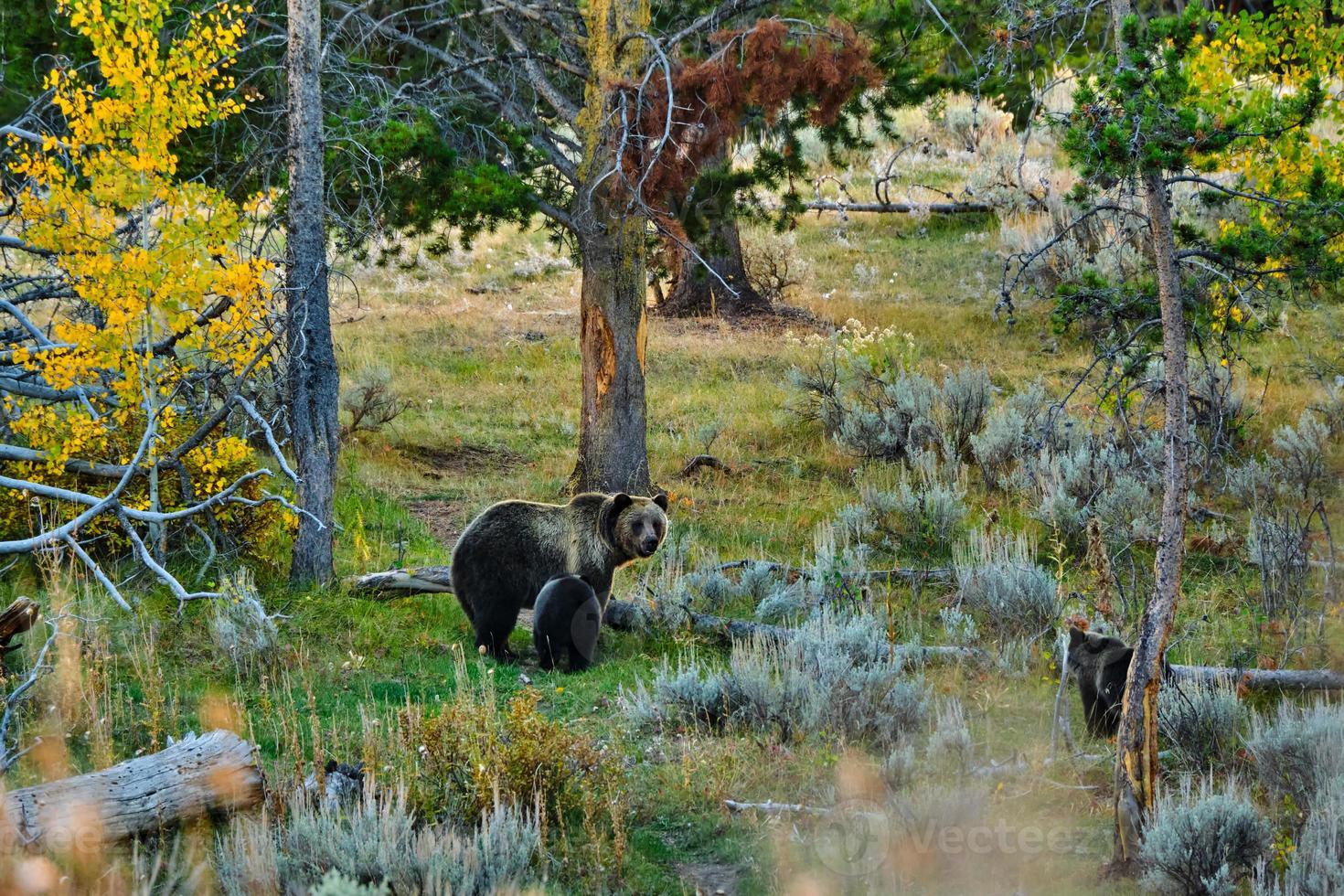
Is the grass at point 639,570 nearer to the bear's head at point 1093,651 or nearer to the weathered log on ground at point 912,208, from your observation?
the weathered log on ground at point 912,208

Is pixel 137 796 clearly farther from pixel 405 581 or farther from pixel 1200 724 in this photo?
pixel 1200 724

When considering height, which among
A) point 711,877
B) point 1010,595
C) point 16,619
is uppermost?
point 16,619

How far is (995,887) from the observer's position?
5.35 m

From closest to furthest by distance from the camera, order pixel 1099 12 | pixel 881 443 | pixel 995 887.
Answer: pixel 995 887, pixel 881 443, pixel 1099 12

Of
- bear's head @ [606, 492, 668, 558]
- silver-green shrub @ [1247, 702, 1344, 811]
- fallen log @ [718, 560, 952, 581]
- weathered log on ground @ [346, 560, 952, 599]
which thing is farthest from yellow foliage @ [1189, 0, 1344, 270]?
bear's head @ [606, 492, 668, 558]

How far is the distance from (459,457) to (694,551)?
482 cm

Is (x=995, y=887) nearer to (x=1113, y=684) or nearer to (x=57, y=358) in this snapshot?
(x=1113, y=684)

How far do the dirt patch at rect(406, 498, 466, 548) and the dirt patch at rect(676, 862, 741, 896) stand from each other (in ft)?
21.1

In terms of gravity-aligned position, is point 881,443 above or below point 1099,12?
below

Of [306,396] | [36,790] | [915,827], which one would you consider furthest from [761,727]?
[306,396]

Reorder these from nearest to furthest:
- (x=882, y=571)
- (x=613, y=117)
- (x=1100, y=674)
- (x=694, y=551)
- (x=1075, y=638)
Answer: (x=1100, y=674) → (x=1075, y=638) → (x=882, y=571) → (x=694, y=551) → (x=613, y=117)

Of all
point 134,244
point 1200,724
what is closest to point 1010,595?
point 1200,724

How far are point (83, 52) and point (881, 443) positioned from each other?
9.47m

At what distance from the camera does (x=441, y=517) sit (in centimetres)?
1278
